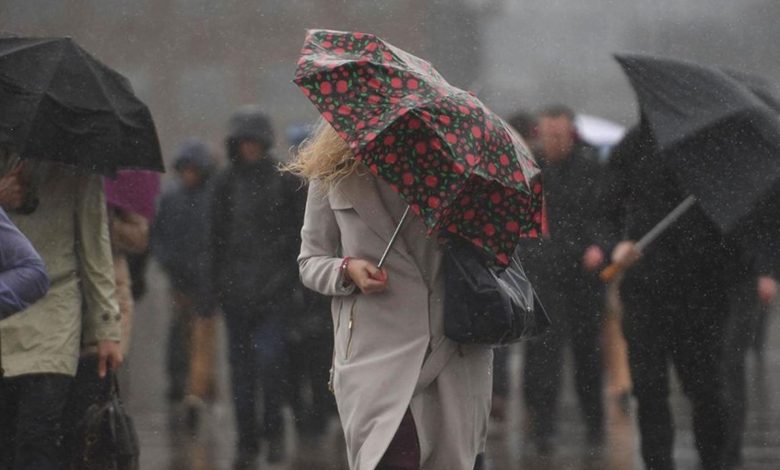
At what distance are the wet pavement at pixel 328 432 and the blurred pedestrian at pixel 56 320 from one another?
1848mm

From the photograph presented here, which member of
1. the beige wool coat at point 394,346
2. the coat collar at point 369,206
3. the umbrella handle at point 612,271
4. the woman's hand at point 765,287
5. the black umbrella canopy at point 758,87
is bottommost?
the woman's hand at point 765,287

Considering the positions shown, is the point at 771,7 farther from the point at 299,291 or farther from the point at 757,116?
the point at 299,291

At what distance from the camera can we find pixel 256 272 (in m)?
8.88

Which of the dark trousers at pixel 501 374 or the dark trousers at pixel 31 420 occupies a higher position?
the dark trousers at pixel 31 420

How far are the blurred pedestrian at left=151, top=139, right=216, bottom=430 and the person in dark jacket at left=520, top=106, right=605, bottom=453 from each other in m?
1.60

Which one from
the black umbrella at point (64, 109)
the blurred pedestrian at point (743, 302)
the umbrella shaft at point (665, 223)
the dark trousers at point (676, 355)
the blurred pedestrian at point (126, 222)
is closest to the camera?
the black umbrella at point (64, 109)

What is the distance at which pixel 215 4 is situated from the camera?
8969 mm

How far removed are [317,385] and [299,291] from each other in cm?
49

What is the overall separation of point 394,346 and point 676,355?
9.35ft

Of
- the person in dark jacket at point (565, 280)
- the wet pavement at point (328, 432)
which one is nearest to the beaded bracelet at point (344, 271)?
the person in dark jacket at point (565, 280)

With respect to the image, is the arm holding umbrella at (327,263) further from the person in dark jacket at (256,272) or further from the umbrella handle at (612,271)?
the person in dark jacket at (256,272)

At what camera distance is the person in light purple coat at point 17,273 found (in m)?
5.52

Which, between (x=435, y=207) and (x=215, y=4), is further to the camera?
(x=215, y=4)

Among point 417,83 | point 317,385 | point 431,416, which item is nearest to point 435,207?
point 417,83
